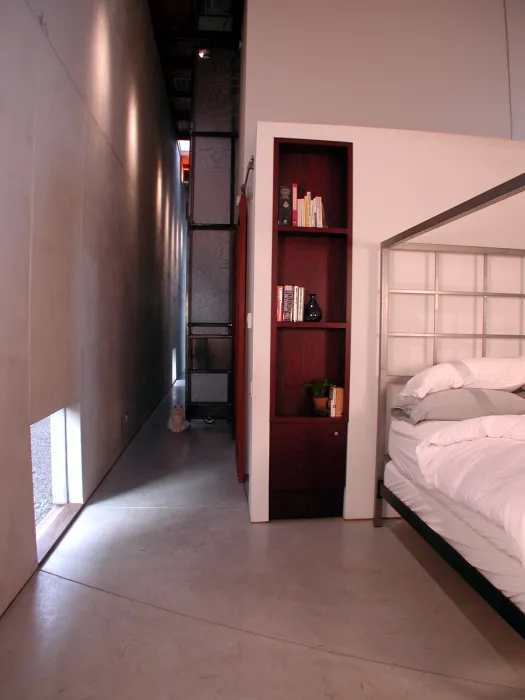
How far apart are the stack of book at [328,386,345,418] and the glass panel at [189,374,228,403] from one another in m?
3.00

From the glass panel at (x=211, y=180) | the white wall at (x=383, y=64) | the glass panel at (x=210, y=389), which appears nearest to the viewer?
the white wall at (x=383, y=64)

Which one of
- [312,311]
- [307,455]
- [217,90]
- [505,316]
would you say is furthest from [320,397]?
[217,90]

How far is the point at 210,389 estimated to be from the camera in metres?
5.94

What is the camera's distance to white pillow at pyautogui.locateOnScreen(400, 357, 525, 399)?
2684 mm

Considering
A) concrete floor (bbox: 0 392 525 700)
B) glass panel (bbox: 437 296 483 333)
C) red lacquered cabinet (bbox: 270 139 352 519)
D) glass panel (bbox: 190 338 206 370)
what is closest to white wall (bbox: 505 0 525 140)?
red lacquered cabinet (bbox: 270 139 352 519)

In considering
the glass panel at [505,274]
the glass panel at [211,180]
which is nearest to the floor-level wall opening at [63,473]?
the glass panel at [505,274]

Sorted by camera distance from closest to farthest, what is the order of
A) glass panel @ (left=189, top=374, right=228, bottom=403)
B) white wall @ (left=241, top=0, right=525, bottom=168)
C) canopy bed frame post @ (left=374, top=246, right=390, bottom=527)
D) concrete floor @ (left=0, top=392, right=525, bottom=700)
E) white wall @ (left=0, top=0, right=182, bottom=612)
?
concrete floor @ (left=0, top=392, right=525, bottom=700) → white wall @ (left=0, top=0, right=182, bottom=612) → canopy bed frame post @ (left=374, top=246, right=390, bottom=527) → white wall @ (left=241, top=0, right=525, bottom=168) → glass panel @ (left=189, top=374, right=228, bottom=403)

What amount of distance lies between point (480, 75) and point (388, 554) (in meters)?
3.50

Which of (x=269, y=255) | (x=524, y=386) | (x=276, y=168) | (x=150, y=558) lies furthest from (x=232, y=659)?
(x=276, y=168)

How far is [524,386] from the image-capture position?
2.95m

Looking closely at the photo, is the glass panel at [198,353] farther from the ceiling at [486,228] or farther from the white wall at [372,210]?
the ceiling at [486,228]

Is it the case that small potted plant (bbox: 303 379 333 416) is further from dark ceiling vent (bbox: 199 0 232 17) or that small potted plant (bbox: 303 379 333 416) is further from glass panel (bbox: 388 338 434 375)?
dark ceiling vent (bbox: 199 0 232 17)

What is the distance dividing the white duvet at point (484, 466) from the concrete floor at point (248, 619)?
0.52 m

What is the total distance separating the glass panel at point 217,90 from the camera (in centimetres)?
581
